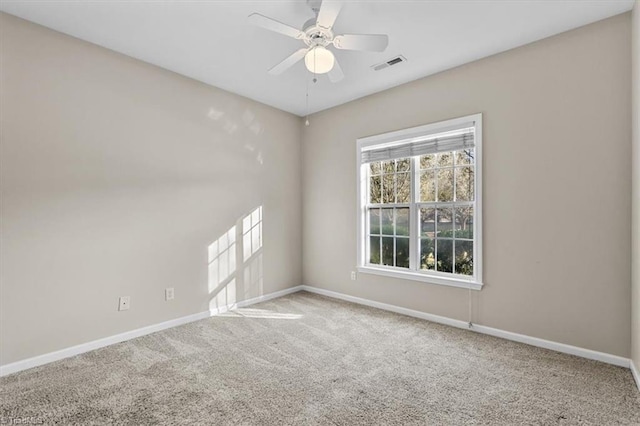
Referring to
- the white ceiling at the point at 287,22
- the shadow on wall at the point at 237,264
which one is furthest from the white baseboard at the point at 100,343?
the white ceiling at the point at 287,22

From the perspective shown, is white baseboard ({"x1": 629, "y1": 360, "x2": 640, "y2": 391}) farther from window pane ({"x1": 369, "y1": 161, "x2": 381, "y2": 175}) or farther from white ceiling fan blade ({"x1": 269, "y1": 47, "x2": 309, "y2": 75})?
white ceiling fan blade ({"x1": 269, "y1": 47, "x2": 309, "y2": 75})

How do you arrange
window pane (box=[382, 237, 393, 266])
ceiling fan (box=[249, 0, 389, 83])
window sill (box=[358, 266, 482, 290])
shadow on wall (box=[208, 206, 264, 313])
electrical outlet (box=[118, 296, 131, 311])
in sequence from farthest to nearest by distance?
window pane (box=[382, 237, 393, 266]) < shadow on wall (box=[208, 206, 264, 313]) < window sill (box=[358, 266, 482, 290]) < electrical outlet (box=[118, 296, 131, 311]) < ceiling fan (box=[249, 0, 389, 83])

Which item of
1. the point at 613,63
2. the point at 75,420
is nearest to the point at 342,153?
the point at 613,63

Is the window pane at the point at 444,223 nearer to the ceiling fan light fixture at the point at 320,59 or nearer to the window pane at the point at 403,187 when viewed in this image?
the window pane at the point at 403,187

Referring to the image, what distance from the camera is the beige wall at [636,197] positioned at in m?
2.21

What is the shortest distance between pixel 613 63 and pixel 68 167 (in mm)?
4650

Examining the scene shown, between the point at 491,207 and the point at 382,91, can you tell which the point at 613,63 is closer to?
the point at 491,207

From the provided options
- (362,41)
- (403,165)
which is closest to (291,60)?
(362,41)

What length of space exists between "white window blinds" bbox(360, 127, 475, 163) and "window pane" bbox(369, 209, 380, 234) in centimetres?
69

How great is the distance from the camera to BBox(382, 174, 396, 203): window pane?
161 inches

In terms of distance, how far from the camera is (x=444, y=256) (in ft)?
11.8

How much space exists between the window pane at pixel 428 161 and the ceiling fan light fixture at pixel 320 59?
Result: 1.93 metres

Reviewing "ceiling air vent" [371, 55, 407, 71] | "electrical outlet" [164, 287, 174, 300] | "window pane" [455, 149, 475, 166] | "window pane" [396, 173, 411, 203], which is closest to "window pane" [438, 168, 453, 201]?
"window pane" [455, 149, 475, 166]

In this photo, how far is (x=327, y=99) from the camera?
14.0ft
